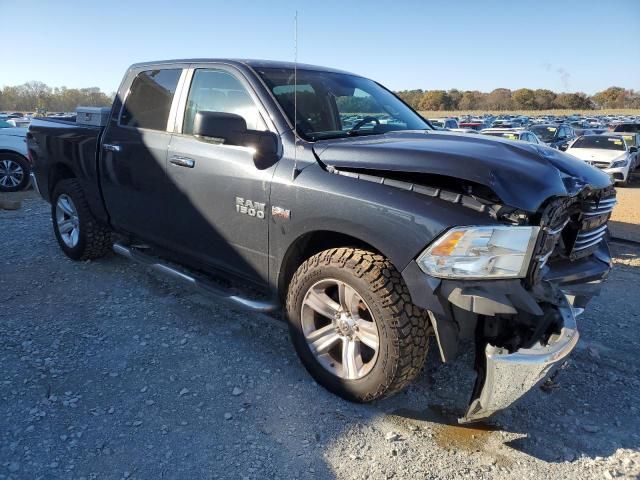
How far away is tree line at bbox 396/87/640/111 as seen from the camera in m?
99.8

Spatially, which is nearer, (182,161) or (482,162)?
(482,162)

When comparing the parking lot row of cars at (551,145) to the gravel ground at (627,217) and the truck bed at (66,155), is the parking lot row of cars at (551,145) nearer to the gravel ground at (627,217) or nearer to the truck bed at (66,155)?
the truck bed at (66,155)

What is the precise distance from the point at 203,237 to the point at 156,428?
1372mm

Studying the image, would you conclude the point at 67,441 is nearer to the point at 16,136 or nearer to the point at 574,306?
the point at 574,306

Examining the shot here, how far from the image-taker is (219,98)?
350 cm

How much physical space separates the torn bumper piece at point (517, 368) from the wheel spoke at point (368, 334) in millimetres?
599

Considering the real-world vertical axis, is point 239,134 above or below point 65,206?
above

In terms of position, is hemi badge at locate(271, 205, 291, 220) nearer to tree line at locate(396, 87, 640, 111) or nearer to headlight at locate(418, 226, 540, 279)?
headlight at locate(418, 226, 540, 279)

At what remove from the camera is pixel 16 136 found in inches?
403

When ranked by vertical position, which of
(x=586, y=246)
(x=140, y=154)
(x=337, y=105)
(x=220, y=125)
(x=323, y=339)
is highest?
(x=337, y=105)

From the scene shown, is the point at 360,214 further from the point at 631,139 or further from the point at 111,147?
the point at 631,139

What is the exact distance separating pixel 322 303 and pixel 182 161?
1.52m

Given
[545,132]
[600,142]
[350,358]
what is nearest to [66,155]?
[350,358]

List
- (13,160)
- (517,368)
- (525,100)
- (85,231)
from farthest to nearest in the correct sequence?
(525,100) → (13,160) → (85,231) → (517,368)
